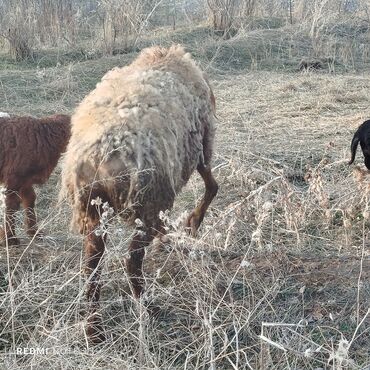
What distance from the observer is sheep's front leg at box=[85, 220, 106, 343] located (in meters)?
3.47

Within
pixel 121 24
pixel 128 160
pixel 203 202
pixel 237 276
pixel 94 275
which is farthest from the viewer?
pixel 121 24

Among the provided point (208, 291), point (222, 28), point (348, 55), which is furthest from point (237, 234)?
point (222, 28)

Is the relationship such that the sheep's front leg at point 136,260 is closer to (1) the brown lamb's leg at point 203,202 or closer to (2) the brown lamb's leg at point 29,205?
(1) the brown lamb's leg at point 203,202

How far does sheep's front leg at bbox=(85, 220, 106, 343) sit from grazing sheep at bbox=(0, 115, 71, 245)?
1.18 meters

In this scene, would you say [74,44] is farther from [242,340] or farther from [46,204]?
[242,340]

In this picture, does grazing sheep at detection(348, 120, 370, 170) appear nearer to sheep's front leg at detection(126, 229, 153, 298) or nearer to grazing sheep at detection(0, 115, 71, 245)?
sheep's front leg at detection(126, 229, 153, 298)

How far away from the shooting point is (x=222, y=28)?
42.6ft

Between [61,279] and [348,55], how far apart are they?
8.90 m

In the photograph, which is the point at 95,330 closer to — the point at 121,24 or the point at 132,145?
the point at 132,145

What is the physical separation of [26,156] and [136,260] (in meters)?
1.62

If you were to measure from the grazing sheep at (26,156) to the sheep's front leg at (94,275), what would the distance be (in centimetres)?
118

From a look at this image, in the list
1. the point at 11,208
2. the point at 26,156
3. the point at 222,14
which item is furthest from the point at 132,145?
the point at 222,14

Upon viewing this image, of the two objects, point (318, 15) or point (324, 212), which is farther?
point (318, 15)

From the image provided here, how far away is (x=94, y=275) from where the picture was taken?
11.8ft
